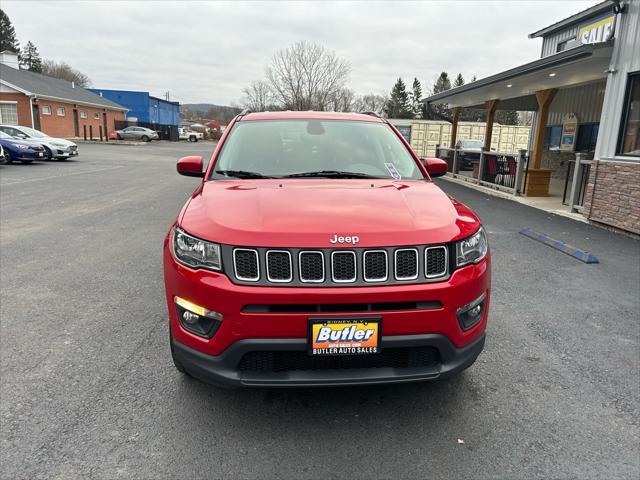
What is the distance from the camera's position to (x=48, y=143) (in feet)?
71.4

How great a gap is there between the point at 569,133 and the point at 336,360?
18422 millimetres

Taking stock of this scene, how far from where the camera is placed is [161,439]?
8.36 feet

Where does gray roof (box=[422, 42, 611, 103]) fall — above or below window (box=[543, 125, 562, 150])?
above

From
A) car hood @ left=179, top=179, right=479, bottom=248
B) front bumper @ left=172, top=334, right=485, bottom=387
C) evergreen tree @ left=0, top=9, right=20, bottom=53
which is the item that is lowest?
front bumper @ left=172, top=334, right=485, bottom=387

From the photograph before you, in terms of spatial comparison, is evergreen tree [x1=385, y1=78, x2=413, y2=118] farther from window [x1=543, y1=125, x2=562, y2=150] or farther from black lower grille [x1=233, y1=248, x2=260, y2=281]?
black lower grille [x1=233, y1=248, x2=260, y2=281]

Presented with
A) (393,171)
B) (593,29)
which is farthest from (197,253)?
(593,29)

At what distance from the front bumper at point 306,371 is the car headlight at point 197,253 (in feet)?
1.44

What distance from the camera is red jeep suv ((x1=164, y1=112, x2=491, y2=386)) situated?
7.75ft

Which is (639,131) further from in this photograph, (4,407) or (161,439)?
(4,407)

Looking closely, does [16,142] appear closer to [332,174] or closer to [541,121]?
[541,121]

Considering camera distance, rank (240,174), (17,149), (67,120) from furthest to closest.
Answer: (67,120) → (17,149) → (240,174)

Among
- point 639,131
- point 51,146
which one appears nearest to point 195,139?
point 51,146

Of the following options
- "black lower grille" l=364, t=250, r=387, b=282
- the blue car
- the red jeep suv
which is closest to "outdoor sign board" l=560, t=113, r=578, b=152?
the red jeep suv

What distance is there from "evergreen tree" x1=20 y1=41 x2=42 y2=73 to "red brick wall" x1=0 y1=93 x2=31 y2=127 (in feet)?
175
